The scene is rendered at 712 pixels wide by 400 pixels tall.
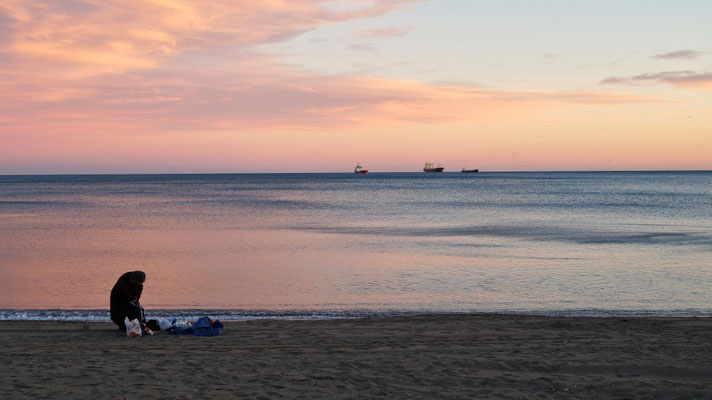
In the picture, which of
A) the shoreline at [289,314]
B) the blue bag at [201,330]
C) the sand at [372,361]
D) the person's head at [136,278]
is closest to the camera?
the sand at [372,361]

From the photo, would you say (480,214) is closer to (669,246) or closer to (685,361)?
(669,246)

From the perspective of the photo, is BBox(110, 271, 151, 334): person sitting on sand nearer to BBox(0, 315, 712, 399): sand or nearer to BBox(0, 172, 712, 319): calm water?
BBox(0, 315, 712, 399): sand

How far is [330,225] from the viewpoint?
38.6m

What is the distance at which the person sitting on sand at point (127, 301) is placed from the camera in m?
10.8

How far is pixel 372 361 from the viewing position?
349 inches

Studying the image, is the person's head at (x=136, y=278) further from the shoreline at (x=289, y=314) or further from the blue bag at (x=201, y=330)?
the shoreline at (x=289, y=314)

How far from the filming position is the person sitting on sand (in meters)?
10.8

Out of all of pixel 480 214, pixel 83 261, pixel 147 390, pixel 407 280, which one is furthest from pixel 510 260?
pixel 480 214

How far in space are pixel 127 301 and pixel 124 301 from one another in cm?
8

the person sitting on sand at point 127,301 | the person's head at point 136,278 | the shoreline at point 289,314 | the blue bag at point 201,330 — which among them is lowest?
the shoreline at point 289,314

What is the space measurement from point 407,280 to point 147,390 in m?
11.3

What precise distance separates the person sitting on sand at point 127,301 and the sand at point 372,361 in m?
0.34

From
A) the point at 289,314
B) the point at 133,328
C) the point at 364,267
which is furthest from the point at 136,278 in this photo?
the point at 364,267

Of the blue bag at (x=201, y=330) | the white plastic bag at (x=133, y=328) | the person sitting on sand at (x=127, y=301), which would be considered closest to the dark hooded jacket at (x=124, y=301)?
the person sitting on sand at (x=127, y=301)
